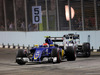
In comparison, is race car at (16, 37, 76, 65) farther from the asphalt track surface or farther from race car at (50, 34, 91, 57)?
race car at (50, 34, 91, 57)

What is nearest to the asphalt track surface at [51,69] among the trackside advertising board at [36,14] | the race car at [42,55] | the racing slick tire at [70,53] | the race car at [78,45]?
the race car at [42,55]

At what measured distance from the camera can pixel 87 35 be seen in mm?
31453

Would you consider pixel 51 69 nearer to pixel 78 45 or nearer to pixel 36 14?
pixel 78 45

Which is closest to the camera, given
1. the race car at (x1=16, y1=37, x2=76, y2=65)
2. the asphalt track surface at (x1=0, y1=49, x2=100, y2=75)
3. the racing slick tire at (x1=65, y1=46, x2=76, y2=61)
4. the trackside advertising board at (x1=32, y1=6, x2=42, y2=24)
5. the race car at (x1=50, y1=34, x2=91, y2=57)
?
the asphalt track surface at (x1=0, y1=49, x2=100, y2=75)

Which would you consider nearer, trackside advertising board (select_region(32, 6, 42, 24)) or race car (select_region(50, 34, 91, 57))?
race car (select_region(50, 34, 91, 57))

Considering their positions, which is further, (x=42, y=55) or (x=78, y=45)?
(x=78, y=45)

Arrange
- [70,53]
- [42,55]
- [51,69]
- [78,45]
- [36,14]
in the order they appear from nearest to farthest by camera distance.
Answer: [51,69]
[42,55]
[70,53]
[78,45]
[36,14]

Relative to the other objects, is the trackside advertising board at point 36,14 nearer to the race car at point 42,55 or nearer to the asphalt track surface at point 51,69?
the race car at point 42,55

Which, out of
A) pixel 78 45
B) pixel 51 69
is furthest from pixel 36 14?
pixel 51 69

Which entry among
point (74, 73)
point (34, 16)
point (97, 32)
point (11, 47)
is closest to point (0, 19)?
point (11, 47)

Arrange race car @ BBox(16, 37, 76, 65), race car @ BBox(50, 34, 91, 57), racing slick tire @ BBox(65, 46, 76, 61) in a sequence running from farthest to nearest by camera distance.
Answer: race car @ BBox(50, 34, 91, 57) < racing slick tire @ BBox(65, 46, 76, 61) < race car @ BBox(16, 37, 76, 65)

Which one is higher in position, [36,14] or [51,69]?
[36,14]

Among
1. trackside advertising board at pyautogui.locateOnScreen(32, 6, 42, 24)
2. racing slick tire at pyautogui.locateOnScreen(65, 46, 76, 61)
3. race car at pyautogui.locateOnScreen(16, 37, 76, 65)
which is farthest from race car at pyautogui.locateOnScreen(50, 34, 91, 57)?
trackside advertising board at pyautogui.locateOnScreen(32, 6, 42, 24)

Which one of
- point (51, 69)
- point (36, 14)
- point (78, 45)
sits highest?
point (36, 14)
